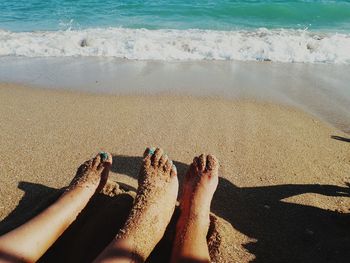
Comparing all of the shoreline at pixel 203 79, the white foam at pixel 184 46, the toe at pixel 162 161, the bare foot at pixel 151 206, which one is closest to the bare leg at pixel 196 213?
the bare foot at pixel 151 206

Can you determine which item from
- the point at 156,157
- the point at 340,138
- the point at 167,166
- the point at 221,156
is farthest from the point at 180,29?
the point at 167,166

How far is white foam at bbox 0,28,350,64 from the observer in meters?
7.46

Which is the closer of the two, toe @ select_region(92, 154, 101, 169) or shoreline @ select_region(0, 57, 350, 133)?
toe @ select_region(92, 154, 101, 169)

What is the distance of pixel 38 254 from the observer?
2131 millimetres

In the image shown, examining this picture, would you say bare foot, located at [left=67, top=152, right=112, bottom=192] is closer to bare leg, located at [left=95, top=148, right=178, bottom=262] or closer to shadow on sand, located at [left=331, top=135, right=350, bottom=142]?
bare leg, located at [left=95, top=148, right=178, bottom=262]

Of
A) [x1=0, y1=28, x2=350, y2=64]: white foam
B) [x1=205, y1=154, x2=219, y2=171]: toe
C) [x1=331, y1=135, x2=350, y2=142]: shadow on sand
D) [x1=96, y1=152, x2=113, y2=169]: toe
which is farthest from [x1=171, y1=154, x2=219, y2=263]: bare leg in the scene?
[x1=0, y1=28, x2=350, y2=64]: white foam

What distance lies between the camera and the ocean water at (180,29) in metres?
7.65

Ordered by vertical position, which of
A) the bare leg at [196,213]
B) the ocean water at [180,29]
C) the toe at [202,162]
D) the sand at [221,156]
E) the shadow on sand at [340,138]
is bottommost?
Result: the ocean water at [180,29]

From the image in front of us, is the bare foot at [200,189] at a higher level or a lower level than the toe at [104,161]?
lower

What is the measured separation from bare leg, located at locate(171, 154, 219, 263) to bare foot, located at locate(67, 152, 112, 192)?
62 cm

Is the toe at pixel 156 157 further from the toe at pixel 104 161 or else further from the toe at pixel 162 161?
the toe at pixel 104 161

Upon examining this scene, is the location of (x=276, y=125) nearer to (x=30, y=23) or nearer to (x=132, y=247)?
(x=132, y=247)

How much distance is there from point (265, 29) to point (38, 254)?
30.6ft

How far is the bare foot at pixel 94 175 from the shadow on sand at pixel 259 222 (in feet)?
0.41
